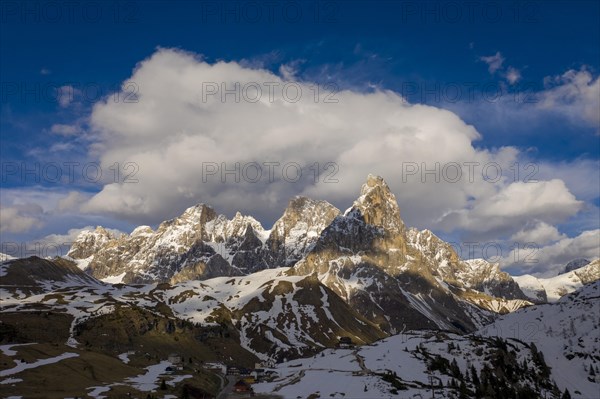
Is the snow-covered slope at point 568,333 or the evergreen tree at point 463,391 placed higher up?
the snow-covered slope at point 568,333

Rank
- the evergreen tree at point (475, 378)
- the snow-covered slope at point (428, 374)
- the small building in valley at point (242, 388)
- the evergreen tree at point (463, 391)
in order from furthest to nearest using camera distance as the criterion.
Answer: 1. the small building in valley at point (242, 388)
2. the evergreen tree at point (475, 378)
3. the snow-covered slope at point (428, 374)
4. the evergreen tree at point (463, 391)

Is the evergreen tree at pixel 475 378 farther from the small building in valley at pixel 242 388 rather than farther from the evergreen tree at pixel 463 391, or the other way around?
the small building in valley at pixel 242 388

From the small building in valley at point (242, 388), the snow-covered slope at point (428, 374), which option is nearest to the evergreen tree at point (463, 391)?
the snow-covered slope at point (428, 374)

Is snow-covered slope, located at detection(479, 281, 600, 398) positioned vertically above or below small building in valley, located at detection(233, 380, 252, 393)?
above

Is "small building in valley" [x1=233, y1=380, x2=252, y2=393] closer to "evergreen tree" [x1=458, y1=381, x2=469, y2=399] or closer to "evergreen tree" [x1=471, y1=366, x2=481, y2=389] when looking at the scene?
"evergreen tree" [x1=458, y1=381, x2=469, y2=399]

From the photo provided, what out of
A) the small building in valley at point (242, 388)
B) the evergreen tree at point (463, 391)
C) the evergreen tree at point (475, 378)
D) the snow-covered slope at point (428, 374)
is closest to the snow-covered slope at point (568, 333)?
the snow-covered slope at point (428, 374)

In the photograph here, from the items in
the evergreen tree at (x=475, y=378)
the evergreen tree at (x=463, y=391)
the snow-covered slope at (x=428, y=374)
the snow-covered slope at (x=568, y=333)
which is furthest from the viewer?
the snow-covered slope at (x=568, y=333)

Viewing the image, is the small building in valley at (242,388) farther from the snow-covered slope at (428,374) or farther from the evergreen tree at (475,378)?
the evergreen tree at (475,378)

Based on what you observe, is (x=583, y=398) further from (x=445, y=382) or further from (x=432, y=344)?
(x=432, y=344)

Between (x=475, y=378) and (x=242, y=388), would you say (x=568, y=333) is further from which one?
(x=242, y=388)

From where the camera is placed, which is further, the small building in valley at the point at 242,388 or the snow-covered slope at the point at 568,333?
the snow-covered slope at the point at 568,333

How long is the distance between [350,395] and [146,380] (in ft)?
167

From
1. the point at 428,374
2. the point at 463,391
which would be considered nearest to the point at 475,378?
the point at 428,374

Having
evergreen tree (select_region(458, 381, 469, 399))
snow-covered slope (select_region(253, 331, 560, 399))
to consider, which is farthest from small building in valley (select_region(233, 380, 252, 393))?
evergreen tree (select_region(458, 381, 469, 399))
